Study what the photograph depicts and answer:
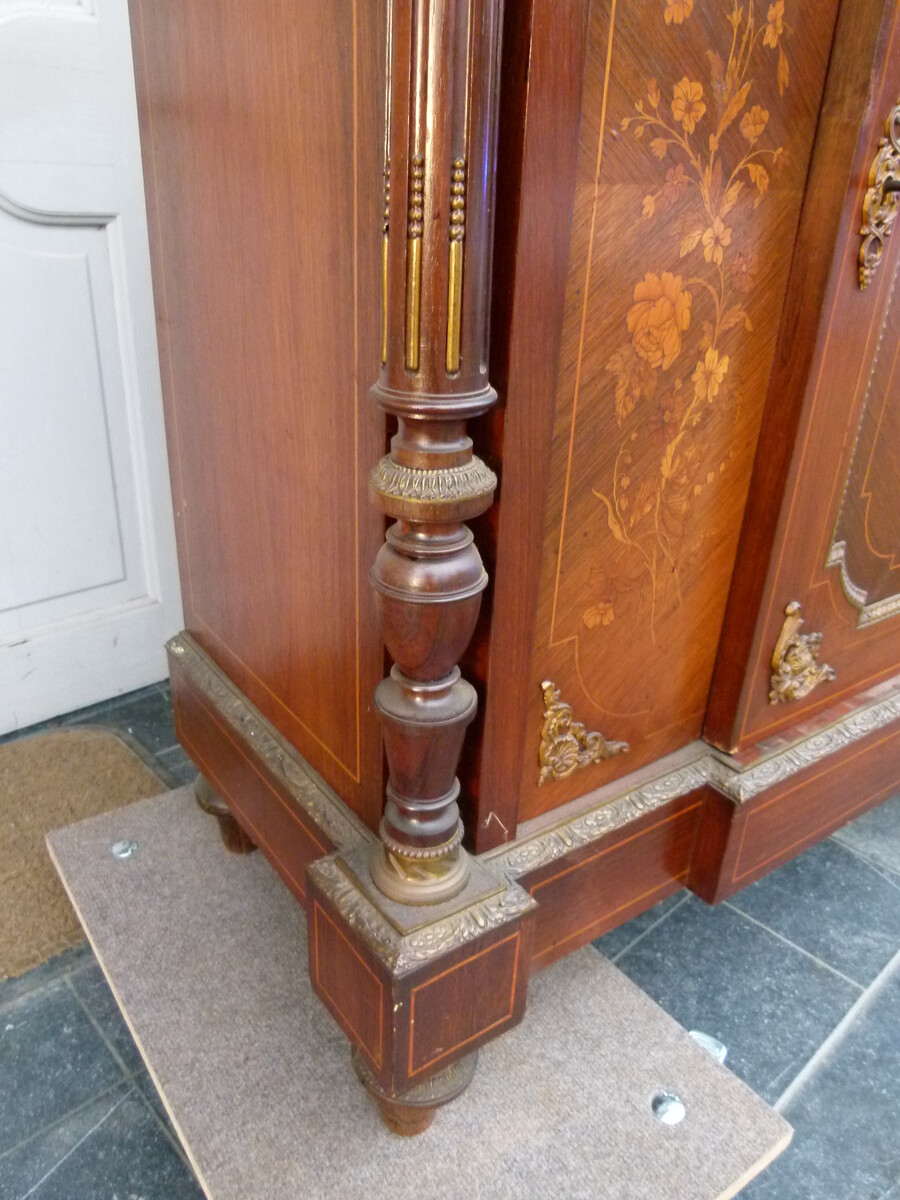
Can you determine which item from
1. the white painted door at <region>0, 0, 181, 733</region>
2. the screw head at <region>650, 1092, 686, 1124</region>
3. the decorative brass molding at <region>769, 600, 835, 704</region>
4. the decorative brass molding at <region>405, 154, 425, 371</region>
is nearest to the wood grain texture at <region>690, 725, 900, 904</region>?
the decorative brass molding at <region>769, 600, 835, 704</region>

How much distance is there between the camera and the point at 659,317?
79cm

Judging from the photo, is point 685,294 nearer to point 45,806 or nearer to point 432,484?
point 432,484

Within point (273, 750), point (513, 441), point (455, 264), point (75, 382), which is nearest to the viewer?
point (455, 264)

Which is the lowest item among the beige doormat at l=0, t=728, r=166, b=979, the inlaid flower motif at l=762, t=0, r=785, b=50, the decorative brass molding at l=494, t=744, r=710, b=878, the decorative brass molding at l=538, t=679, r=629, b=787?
the beige doormat at l=0, t=728, r=166, b=979

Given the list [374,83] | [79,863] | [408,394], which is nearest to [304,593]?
[408,394]

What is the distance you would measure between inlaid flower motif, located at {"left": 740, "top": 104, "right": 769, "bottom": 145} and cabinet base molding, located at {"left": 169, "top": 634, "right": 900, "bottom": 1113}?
654 mm

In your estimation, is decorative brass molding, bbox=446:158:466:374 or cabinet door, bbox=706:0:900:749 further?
cabinet door, bbox=706:0:900:749

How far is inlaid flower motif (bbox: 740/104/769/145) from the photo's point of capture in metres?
0.77

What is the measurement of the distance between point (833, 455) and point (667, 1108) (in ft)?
2.36

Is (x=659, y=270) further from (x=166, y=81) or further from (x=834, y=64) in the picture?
(x=166, y=81)

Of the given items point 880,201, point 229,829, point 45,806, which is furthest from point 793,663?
point 45,806

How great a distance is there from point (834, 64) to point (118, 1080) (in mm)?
1276

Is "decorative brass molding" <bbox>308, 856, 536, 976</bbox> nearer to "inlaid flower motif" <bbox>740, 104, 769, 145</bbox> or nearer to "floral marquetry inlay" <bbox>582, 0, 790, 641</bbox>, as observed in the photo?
"floral marquetry inlay" <bbox>582, 0, 790, 641</bbox>

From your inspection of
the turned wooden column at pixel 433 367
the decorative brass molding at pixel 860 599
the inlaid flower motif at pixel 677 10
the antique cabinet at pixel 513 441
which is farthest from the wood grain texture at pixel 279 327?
the decorative brass molding at pixel 860 599
